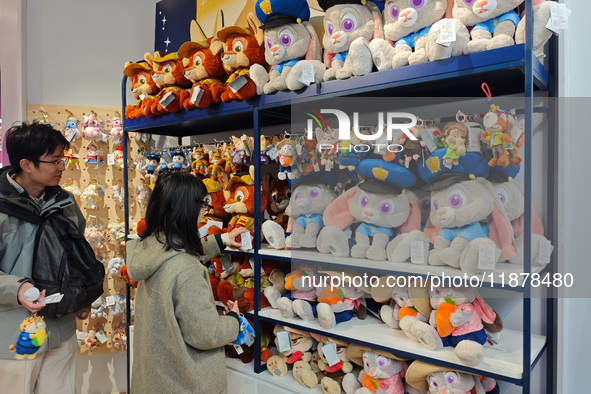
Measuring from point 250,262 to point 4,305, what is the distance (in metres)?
1.15

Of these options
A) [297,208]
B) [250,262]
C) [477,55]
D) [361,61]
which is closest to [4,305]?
[250,262]

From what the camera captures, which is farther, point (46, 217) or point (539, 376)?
point (46, 217)

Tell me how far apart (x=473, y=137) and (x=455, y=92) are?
35 centimetres

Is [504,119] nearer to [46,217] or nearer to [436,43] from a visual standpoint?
[436,43]

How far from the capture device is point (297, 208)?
2020mm

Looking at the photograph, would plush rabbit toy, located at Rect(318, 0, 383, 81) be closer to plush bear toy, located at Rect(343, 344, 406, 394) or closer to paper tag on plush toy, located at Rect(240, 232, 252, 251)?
paper tag on plush toy, located at Rect(240, 232, 252, 251)

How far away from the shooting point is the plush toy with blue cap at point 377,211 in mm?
1681

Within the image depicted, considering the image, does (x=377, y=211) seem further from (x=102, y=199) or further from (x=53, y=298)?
(x=102, y=199)

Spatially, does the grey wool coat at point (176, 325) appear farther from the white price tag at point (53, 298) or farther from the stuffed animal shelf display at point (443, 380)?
the stuffed animal shelf display at point (443, 380)

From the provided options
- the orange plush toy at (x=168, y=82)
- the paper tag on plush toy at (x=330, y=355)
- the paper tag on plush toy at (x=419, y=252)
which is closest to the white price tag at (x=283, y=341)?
the paper tag on plush toy at (x=330, y=355)

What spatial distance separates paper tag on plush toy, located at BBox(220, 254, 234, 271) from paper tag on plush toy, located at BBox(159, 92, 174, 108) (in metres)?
0.94

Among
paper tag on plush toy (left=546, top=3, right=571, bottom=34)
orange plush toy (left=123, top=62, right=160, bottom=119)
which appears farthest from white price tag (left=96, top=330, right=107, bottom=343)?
paper tag on plush toy (left=546, top=3, right=571, bottom=34)

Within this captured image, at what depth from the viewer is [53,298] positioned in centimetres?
182

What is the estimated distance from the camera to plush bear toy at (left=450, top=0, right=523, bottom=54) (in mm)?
1329
